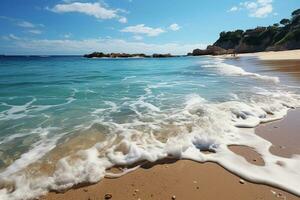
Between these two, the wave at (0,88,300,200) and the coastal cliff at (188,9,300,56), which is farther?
the coastal cliff at (188,9,300,56)

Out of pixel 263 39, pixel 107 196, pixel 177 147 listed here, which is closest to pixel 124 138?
pixel 177 147

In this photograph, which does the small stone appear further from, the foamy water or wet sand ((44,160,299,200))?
the foamy water

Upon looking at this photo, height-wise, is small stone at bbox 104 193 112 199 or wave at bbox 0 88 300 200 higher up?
wave at bbox 0 88 300 200

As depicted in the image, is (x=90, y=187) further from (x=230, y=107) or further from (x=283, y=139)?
(x=230, y=107)

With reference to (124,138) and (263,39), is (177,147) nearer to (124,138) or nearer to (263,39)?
(124,138)

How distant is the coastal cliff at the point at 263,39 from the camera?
233 ft

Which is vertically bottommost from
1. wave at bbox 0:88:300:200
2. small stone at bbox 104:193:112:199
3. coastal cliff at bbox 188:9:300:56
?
small stone at bbox 104:193:112:199

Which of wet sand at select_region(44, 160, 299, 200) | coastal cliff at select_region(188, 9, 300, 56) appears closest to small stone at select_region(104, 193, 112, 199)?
wet sand at select_region(44, 160, 299, 200)

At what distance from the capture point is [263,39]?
92.1 m

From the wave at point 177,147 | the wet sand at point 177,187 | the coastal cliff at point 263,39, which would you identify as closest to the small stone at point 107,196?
the wet sand at point 177,187

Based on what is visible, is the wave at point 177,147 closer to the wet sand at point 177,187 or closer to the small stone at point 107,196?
the wet sand at point 177,187

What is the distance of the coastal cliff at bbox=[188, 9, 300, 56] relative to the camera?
71062 mm

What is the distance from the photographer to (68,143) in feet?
17.0

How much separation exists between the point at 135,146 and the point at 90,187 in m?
1.43
